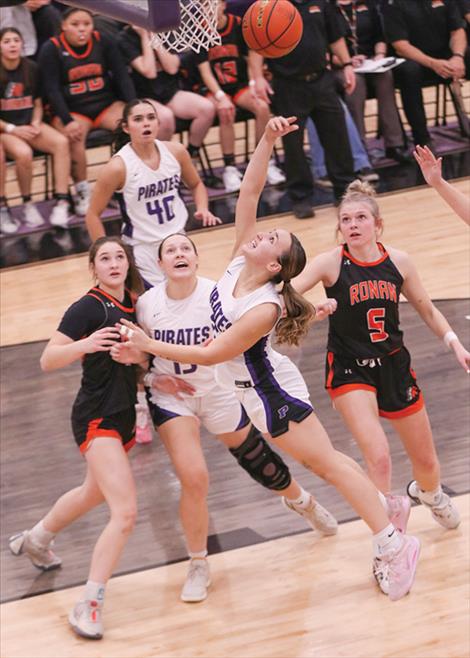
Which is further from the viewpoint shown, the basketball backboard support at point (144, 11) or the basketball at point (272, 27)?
the basketball at point (272, 27)

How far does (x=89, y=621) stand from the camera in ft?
16.0

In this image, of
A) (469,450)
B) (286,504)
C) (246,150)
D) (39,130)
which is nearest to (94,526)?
(286,504)

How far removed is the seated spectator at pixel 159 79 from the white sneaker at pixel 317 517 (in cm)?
500

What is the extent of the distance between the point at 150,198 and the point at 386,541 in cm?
255

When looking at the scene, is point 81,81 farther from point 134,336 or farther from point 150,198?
point 134,336

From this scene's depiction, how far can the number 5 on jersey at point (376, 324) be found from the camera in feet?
16.8

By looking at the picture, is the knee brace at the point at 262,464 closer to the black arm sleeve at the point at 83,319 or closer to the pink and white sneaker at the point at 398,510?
the pink and white sneaker at the point at 398,510

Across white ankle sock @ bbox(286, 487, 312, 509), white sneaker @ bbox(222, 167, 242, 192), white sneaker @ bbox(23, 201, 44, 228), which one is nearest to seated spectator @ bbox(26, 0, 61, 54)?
white sneaker @ bbox(23, 201, 44, 228)

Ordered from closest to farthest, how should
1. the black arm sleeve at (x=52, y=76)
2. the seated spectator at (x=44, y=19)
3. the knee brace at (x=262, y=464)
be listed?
the knee brace at (x=262, y=464), the black arm sleeve at (x=52, y=76), the seated spectator at (x=44, y=19)

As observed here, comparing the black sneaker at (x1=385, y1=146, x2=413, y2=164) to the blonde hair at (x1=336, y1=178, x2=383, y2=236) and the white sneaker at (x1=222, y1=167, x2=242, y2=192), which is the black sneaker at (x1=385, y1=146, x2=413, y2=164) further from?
the blonde hair at (x1=336, y1=178, x2=383, y2=236)

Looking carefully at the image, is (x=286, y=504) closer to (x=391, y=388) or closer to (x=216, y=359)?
(x=391, y=388)

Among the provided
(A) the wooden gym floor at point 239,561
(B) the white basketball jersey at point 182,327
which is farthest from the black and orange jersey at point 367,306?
(A) the wooden gym floor at point 239,561

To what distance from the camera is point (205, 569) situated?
17.0ft

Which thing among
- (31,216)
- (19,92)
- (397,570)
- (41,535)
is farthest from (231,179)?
(397,570)
